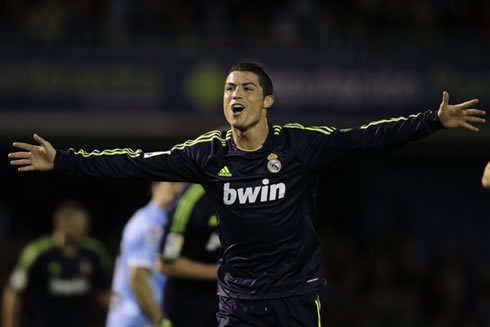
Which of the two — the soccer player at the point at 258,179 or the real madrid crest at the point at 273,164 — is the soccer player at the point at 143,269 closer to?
the soccer player at the point at 258,179

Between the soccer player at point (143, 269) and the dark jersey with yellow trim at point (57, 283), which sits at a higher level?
the soccer player at point (143, 269)

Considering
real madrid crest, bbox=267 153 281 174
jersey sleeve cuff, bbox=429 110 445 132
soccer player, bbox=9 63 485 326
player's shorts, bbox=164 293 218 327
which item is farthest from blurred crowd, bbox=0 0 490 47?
jersey sleeve cuff, bbox=429 110 445 132

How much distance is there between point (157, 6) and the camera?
13.9m

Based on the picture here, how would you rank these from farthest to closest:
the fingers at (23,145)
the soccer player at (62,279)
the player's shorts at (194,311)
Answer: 1. the soccer player at (62,279)
2. the player's shorts at (194,311)
3. the fingers at (23,145)

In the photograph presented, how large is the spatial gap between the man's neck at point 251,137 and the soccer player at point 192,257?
1029 millimetres

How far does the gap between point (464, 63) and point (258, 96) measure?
8489mm

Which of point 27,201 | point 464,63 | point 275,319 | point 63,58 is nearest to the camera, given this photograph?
point 275,319

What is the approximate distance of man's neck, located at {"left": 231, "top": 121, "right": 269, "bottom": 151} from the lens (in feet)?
17.9

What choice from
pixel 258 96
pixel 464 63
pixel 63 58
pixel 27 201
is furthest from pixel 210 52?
pixel 258 96

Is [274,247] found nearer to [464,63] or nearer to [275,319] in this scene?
[275,319]

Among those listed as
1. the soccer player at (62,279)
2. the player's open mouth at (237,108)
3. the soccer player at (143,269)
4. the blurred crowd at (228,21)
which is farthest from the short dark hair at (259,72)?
the blurred crowd at (228,21)

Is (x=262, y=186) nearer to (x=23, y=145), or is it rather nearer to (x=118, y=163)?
(x=118, y=163)

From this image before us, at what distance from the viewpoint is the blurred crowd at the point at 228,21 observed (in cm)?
1289

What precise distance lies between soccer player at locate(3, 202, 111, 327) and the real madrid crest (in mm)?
4210
